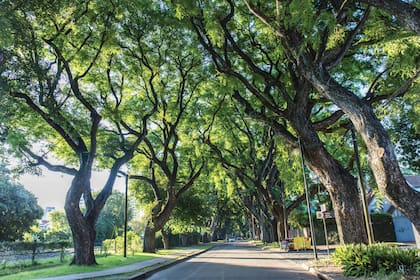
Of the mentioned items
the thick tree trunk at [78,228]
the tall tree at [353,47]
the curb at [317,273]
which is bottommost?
the curb at [317,273]

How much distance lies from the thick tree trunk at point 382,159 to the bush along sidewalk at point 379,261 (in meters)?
2.54

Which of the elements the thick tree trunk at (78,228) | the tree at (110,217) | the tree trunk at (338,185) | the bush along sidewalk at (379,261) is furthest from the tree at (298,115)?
the tree at (110,217)

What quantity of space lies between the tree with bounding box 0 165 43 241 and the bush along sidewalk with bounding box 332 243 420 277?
33.1 metres

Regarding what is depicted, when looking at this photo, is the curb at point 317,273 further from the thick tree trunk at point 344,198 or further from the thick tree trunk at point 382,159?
the thick tree trunk at point 382,159

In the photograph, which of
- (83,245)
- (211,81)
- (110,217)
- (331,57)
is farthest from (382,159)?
(110,217)

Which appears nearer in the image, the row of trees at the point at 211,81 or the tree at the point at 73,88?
the row of trees at the point at 211,81

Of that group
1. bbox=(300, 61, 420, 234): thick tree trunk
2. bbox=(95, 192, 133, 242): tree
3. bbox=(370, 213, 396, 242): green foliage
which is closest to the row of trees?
bbox=(300, 61, 420, 234): thick tree trunk

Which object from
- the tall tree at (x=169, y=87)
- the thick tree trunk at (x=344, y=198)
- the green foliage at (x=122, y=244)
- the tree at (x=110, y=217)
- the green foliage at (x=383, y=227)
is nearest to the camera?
the thick tree trunk at (x=344, y=198)

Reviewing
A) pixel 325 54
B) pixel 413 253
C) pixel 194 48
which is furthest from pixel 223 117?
pixel 413 253

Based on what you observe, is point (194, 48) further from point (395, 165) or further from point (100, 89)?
point (395, 165)

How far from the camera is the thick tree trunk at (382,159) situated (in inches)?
283

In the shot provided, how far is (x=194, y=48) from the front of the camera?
55.1 feet

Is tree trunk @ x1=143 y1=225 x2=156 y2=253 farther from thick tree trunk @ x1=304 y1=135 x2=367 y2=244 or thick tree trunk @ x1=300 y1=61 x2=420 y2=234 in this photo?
thick tree trunk @ x1=300 y1=61 x2=420 y2=234

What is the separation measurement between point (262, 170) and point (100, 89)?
14.0 meters
